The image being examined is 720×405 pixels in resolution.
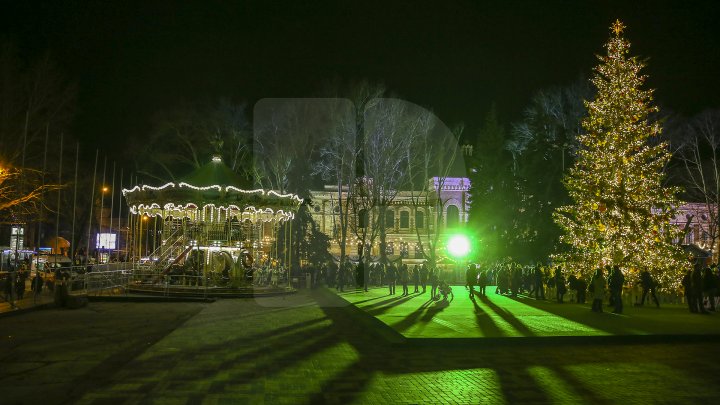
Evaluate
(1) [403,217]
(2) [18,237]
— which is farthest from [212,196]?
(1) [403,217]

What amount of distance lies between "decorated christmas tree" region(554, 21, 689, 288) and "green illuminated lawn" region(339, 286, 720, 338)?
2.88m

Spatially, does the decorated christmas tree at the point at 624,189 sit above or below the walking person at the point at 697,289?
above

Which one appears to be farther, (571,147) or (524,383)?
(571,147)

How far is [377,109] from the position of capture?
4119 centimetres

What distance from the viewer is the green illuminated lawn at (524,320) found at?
13.5 m

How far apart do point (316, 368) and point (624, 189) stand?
60.6 feet

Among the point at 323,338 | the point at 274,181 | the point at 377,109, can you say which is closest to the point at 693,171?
the point at 377,109

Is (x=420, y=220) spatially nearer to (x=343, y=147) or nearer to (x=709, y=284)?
(x=343, y=147)

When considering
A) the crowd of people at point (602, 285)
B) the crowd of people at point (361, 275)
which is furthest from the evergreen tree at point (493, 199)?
the crowd of people at point (602, 285)

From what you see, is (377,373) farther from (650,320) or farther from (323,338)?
(650,320)

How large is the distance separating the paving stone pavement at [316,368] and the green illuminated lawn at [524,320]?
2.46 feet

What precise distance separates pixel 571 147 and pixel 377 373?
30893 millimetres

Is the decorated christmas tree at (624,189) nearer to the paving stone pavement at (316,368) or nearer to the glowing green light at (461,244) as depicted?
the paving stone pavement at (316,368)

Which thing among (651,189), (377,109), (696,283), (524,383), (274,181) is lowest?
(524,383)
